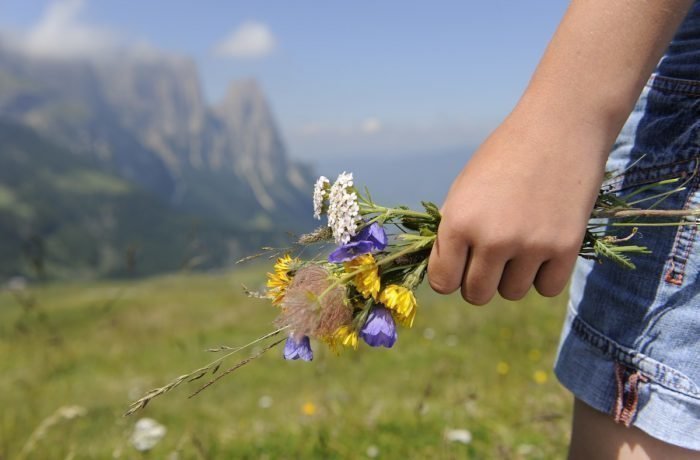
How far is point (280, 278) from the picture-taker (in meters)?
1.88

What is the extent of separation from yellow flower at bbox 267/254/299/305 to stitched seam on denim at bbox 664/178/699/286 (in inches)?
44.9

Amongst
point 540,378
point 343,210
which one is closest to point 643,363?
point 343,210

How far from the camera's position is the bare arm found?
4.93ft

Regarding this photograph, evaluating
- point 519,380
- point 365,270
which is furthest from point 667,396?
point 519,380

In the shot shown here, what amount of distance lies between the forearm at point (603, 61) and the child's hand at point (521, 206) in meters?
0.04

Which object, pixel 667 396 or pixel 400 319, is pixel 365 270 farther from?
pixel 667 396

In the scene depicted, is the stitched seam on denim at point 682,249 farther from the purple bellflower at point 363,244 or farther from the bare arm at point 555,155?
the purple bellflower at point 363,244

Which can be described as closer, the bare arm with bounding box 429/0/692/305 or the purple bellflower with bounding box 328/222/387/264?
the bare arm with bounding box 429/0/692/305

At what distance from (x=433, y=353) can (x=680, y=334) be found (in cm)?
761

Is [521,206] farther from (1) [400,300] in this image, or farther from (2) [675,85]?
(2) [675,85]

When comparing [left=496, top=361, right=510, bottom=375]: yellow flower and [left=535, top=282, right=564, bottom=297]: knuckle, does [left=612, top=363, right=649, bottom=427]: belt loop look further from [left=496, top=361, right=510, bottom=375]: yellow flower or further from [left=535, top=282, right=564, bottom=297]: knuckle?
[left=496, top=361, right=510, bottom=375]: yellow flower

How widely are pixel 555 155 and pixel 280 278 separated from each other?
0.89 meters

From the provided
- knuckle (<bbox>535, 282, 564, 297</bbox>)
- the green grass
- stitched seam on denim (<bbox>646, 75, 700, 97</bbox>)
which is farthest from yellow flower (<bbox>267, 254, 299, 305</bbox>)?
the green grass

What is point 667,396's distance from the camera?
1788 millimetres
